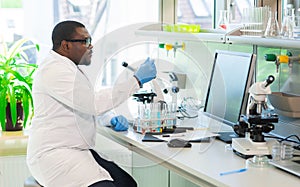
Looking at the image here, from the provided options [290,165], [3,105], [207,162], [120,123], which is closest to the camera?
[290,165]

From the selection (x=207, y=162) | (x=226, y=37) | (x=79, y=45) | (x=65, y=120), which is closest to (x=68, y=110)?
(x=65, y=120)

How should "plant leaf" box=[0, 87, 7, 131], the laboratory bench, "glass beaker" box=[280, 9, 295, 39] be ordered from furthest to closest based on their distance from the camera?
"plant leaf" box=[0, 87, 7, 131]
"glass beaker" box=[280, 9, 295, 39]
the laboratory bench

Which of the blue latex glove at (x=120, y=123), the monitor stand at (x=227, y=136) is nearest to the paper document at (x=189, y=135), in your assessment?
the monitor stand at (x=227, y=136)

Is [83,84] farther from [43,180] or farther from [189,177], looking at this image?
[189,177]

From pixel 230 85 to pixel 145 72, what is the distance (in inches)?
17.4

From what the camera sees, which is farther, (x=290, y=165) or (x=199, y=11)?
(x=199, y=11)

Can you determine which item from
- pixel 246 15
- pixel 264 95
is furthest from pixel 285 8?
pixel 264 95

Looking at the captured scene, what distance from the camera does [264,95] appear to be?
2.43 meters

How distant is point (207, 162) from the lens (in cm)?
232

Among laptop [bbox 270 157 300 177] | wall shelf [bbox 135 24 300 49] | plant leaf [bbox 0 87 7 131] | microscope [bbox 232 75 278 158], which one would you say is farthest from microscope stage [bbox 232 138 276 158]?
plant leaf [bbox 0 87 7 131]

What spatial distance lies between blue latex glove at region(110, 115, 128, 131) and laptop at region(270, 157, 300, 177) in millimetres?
932

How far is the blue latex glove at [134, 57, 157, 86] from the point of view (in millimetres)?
2707

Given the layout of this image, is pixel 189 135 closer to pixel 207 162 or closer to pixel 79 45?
pixel 207 162

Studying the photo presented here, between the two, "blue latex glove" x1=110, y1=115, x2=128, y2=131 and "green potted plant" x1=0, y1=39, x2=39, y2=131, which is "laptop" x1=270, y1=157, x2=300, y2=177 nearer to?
"blue latex glove" x1=110, y1=115, x2=128, y2=131
